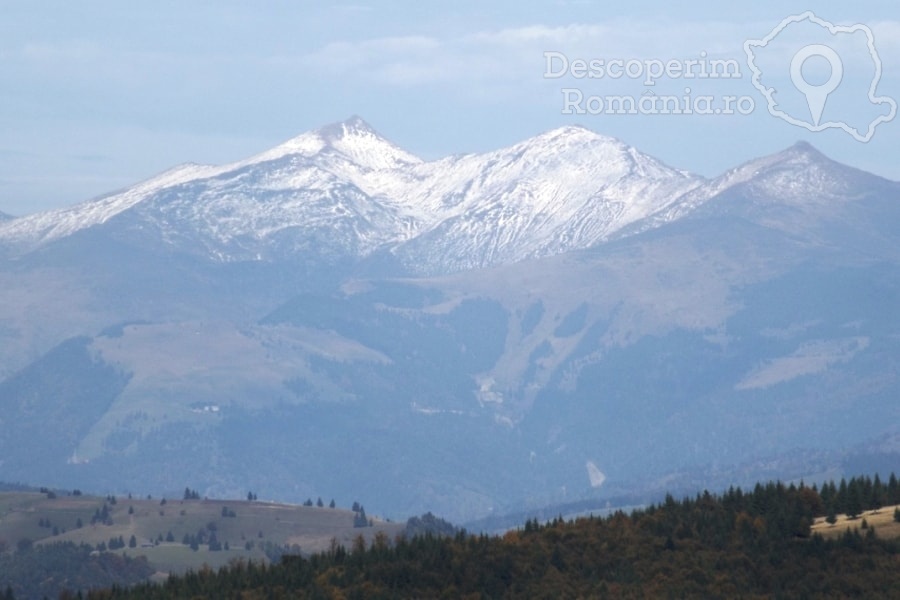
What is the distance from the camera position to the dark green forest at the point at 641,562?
163250 mm

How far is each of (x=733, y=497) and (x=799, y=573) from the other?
3240cm

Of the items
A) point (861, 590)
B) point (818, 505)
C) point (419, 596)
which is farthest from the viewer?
point (818, 505)

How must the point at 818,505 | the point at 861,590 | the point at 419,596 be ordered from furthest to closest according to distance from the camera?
the point at 818,505 < the point at 419,596 < the point at 861,590

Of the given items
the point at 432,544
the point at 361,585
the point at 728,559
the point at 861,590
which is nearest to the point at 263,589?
the point at 361,585

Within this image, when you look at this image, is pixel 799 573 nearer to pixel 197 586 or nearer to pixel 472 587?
pixel 472 587

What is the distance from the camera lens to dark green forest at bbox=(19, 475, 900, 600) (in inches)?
6427

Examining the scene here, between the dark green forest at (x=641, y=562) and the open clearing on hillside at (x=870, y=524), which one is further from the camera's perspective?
the open clearing on hillside at (x=870, y=524)

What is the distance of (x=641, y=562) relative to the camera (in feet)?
577

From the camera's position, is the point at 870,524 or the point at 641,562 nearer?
the point at 870,524

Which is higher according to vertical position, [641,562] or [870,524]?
[870,524]

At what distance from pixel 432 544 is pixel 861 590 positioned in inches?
1843

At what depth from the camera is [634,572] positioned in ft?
566

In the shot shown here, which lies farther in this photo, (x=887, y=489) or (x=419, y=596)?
(x=887, y=489)

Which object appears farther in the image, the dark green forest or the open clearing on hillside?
the open clearing on hillside
